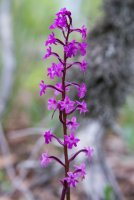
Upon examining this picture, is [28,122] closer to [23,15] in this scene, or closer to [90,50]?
[23,15]

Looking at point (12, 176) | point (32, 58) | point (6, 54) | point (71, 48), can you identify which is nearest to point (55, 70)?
point (71, 48)

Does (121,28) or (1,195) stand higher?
(121,28)

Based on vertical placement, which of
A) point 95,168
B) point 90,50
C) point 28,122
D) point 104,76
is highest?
point 90,50

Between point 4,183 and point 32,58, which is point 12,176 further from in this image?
point 32,58

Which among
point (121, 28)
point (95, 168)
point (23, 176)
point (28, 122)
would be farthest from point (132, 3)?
point (28, 122)

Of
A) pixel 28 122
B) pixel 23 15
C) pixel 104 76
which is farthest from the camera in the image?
pixel 23 15

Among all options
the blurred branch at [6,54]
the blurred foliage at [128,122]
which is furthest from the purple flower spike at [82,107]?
the blurred branch at [6,54]

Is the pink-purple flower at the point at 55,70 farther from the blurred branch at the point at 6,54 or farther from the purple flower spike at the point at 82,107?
the blurred branch at the point at 6,54
